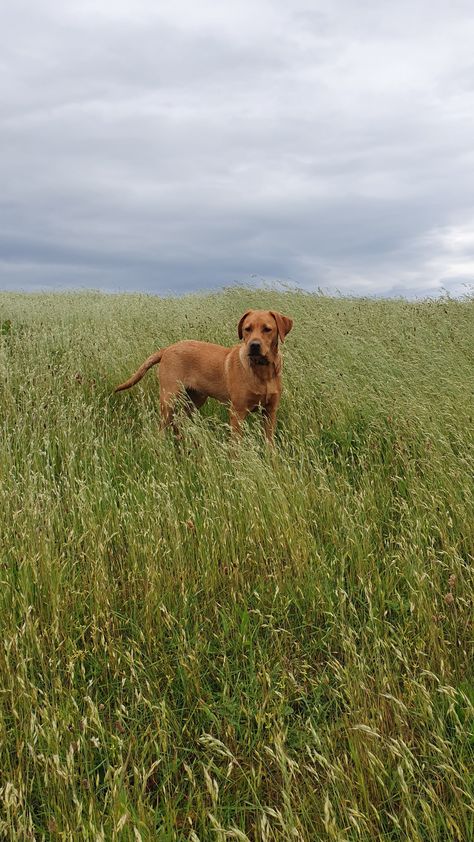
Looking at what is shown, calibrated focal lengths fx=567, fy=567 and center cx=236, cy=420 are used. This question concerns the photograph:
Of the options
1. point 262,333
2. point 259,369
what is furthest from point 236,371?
point 262,333

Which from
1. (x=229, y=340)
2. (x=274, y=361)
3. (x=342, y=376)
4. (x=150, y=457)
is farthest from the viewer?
(x=229, y=340)

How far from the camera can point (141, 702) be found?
2148 millimetres

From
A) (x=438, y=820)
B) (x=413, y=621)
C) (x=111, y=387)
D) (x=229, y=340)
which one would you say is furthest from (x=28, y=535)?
(x=229, y=340)

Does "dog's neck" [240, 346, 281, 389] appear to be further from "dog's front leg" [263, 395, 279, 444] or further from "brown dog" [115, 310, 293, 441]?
"dog's front leg" [263, 395, 279, 444]

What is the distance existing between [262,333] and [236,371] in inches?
16.8

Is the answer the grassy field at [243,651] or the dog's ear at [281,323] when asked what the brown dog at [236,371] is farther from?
the grassy field at [243,651]

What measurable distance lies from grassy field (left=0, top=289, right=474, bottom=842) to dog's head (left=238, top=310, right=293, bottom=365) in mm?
929

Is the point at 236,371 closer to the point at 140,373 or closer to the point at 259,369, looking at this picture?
the point at 259,369

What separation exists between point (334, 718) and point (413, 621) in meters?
0.59

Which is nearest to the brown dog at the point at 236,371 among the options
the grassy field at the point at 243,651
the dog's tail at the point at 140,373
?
the dog's tail at the point at 140,373

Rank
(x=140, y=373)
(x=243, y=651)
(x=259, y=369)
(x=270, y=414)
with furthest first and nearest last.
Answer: (x=140, y=373) → (x=270, y=414) → (x=259, y=369) → (x=243, y=651)

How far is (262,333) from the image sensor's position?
515 centimetres

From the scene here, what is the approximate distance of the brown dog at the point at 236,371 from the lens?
511 cm

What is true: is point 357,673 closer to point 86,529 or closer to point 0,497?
point 86,529
